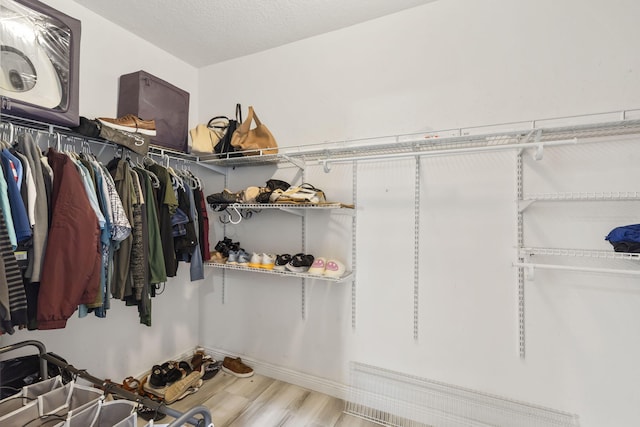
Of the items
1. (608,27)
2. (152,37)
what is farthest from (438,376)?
(152,37)

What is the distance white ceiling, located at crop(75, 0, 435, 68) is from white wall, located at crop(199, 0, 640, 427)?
0.10 metres

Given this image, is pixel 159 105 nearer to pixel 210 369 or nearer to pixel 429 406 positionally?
pixel 210 369

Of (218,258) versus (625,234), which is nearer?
(625,234)

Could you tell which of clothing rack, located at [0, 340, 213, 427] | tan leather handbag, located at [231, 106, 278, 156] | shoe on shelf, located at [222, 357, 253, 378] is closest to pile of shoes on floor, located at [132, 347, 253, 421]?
shoe on shelf, located at [222, 357, 253, 378]

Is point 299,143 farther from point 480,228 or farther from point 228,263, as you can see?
point 480,228

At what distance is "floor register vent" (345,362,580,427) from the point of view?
1.56m

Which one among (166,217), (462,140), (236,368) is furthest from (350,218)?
(236,368)

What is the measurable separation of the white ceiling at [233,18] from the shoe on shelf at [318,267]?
5.37 ft

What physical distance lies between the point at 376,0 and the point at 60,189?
2020 millimetres

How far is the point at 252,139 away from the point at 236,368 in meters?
1.77

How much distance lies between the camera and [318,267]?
6.08 ft

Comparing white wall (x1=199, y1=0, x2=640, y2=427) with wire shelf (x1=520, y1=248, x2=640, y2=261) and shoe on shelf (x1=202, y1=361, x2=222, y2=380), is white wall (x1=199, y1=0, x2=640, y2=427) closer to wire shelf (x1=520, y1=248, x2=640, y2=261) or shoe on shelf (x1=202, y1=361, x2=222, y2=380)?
wire shelf (x1=520, y1=248, x2=640, y2=261)

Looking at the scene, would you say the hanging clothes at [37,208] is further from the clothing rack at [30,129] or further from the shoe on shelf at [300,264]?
the shoe on shelf at [300,264]

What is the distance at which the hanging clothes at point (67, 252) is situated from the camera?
124 centimetres
